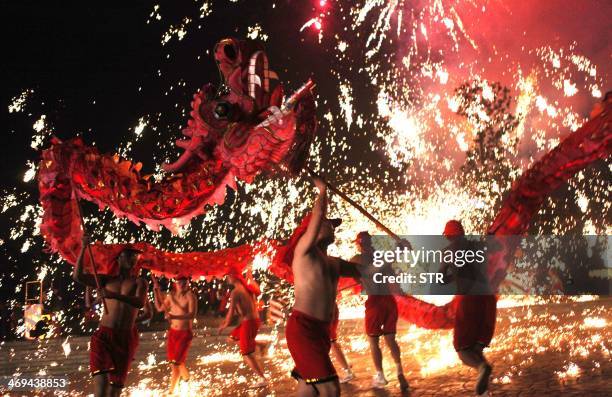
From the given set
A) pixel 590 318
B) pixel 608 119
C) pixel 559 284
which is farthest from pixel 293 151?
pixel 559 284

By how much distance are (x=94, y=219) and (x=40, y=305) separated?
17969 millimetres

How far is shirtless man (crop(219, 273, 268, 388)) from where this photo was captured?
987cm

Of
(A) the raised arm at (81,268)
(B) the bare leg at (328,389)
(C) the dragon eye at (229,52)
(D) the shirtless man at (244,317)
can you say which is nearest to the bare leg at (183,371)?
(D) the shirtless man at (244,317)

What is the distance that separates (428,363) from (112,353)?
17.2 feet

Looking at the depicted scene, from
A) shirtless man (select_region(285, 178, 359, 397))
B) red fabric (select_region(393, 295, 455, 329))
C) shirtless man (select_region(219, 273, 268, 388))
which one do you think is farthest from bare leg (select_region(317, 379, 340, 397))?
shirtless man (select_region(219, 273, 268, 388))

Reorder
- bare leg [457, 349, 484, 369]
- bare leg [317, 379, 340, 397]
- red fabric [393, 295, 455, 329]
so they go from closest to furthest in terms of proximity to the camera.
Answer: bare leg [317, 379, 340, 397], bare leg [457, 349, 484, 369], red fabric [393, 295, 455, 329]

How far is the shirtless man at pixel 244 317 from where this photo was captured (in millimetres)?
9867

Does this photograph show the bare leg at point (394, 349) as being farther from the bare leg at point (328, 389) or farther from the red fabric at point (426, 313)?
the bare leg at point (328, 389)

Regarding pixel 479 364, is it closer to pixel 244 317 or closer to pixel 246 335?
pixel 246 335

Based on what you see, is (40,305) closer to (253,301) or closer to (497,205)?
(253,301)

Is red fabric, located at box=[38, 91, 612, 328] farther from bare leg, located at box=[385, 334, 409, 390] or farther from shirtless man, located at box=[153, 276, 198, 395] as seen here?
shirtless man, located at box=[153, 276, 198, 395]

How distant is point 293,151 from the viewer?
18.4 feet

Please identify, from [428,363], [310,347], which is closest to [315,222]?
[310,347]

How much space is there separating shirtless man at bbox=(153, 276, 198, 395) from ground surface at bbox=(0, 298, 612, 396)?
39cm
